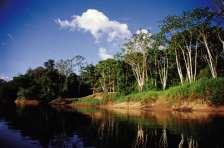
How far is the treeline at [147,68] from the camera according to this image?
57031 millimetres

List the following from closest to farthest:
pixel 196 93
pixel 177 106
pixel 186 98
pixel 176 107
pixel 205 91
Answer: pixel 205 91, pixel 196 93, pixel 186 98, pixel 177 106, pixel 176 107

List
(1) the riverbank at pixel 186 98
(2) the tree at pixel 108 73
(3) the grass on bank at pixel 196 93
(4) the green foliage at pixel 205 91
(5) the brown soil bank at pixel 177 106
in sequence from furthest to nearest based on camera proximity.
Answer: (2) the tree at pixel 108 73, (5) the brown soil bank at pixel 177 106, (1) the riverbank at pixel 186 98, (3) the grass on bank at pixel 196 93, (4) the green foliage at pixel 205 91

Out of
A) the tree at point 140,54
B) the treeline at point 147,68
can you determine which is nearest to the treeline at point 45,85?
the treeline at point 147,68

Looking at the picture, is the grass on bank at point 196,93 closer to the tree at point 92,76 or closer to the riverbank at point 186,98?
the riverbank at point 186,98

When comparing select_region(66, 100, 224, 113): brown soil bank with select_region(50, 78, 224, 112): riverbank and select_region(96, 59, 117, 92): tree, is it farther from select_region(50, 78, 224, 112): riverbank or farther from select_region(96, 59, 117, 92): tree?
select_region(96, 59, 117, 92): tree

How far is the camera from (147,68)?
7819 cm

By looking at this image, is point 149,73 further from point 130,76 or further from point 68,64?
point 68,64

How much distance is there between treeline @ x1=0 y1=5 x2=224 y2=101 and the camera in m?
57.0

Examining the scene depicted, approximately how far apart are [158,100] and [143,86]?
1510 centimetres

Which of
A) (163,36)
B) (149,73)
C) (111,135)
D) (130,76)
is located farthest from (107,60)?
(111,135)

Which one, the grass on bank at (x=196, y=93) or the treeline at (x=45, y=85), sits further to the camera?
the treeline at (x=45, y=85)

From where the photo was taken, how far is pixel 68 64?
10662 centimetres

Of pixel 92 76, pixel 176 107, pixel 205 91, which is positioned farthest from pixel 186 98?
pixel 92 76

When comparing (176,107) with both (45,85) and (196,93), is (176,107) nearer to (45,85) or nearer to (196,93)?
(196,93)
